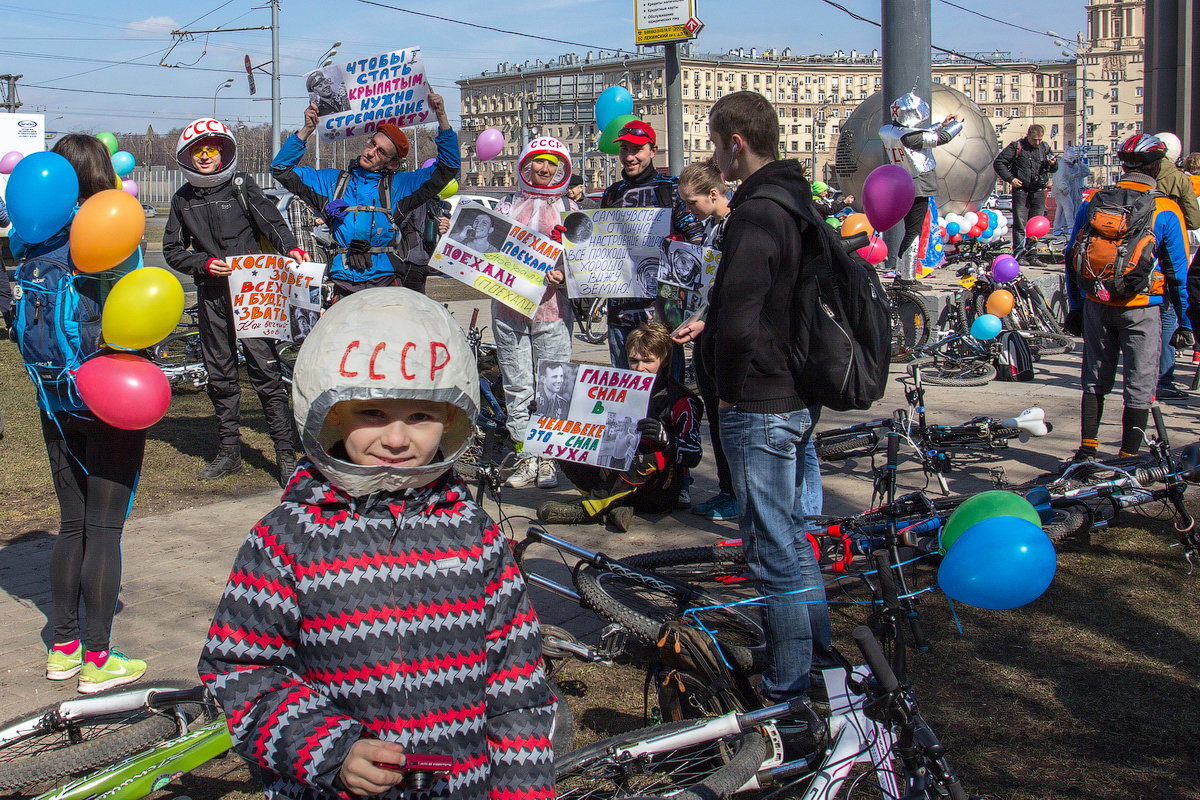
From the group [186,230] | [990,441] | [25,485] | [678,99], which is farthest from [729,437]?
[678,99]

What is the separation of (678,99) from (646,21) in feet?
3.28

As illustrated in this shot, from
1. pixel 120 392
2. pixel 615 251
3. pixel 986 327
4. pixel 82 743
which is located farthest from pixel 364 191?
pixel 986 327

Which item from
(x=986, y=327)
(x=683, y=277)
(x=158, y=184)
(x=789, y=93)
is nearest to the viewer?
(x=683, y=277)

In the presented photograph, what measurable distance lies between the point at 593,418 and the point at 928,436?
86.8 inches

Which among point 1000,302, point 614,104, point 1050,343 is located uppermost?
point 614,104

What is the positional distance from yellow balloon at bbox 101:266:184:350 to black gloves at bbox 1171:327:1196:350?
969cm

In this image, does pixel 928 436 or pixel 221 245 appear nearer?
pixel 928 436

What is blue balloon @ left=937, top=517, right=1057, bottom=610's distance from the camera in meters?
2.31

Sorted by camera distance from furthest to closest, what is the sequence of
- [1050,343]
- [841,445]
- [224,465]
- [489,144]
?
[489,144], [1050,343], [224,465], [841,445]

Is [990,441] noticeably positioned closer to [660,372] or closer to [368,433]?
[660,372]

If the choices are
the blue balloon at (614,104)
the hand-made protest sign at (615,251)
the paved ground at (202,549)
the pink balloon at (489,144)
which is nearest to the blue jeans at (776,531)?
the paved ground at (202,549)

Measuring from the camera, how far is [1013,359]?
9.83m

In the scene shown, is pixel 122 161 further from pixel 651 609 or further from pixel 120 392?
pixel 651 609

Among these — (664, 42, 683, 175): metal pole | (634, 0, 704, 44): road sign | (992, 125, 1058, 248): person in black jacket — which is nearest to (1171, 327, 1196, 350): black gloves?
(664, 42, 683, 175): metal pole
